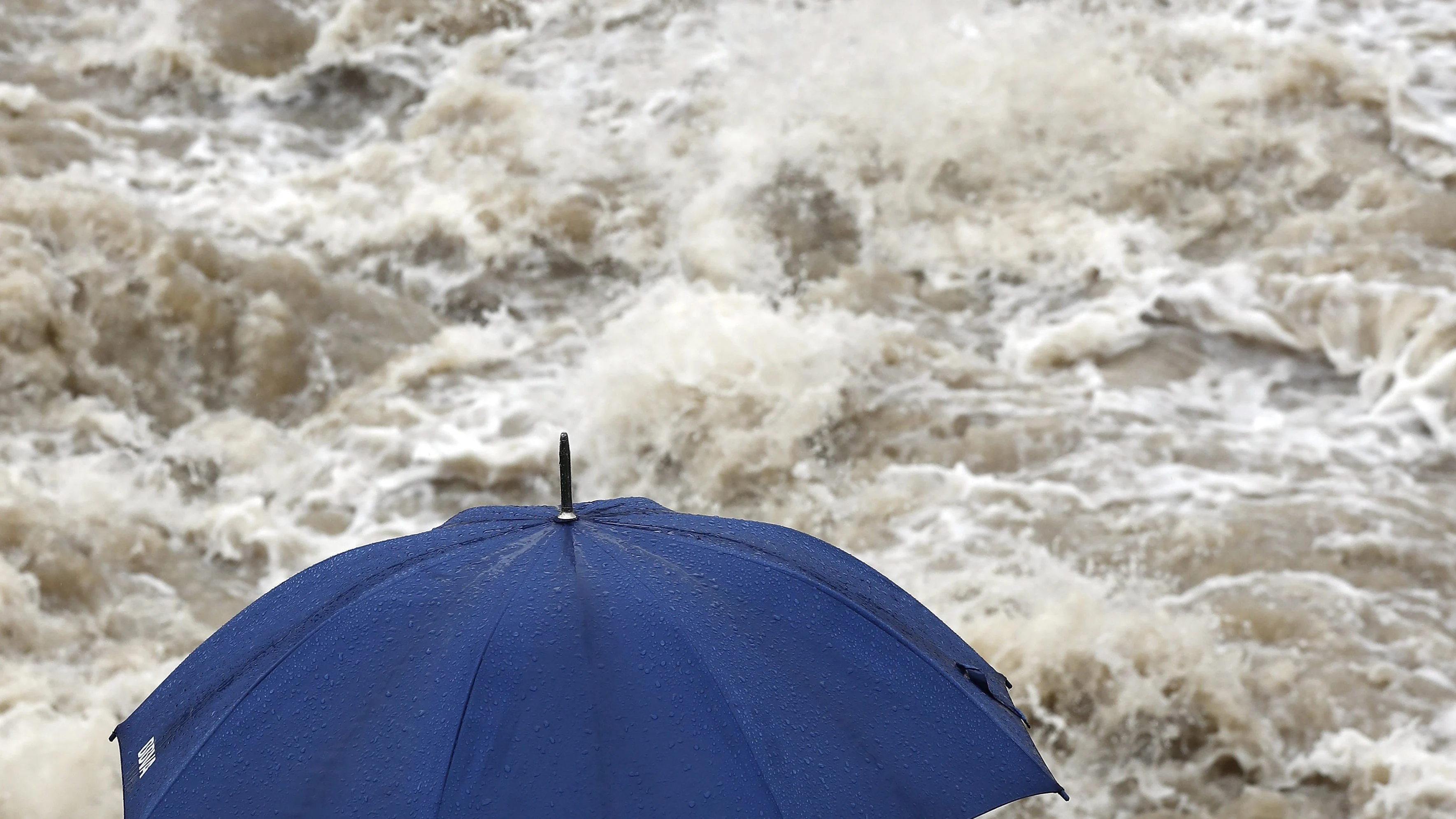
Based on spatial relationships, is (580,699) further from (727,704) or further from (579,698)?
(727,704)

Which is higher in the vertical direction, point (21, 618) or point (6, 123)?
point (6, 123)

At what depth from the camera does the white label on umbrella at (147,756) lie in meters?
1.96

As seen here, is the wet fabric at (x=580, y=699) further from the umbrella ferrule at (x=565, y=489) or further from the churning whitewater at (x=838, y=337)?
the churning whitewater at (x=838, y=337)

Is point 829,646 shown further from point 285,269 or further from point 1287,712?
point 285,269

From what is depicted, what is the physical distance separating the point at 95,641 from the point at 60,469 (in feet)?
3.97

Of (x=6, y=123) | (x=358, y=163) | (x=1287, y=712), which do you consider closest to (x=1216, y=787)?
(x=1287, y=712)

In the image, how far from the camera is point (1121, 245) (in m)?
6.86

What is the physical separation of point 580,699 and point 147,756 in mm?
724

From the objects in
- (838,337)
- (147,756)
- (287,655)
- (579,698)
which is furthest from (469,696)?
(838,337)

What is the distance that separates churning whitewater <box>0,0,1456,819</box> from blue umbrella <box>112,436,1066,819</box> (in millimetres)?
2011

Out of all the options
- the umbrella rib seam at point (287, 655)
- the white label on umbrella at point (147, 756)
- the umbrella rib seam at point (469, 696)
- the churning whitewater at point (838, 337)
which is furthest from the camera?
the churning whitewater at point (838, 337)

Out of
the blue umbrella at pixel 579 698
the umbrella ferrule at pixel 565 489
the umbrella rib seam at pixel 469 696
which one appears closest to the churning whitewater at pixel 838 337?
the blue umbrella at pixel 579 698

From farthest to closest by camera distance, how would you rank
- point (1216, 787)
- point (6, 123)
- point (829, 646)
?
point (6, 123), point (1216, 787), point (829, 646)

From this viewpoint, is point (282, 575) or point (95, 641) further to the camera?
point (282, 575)
